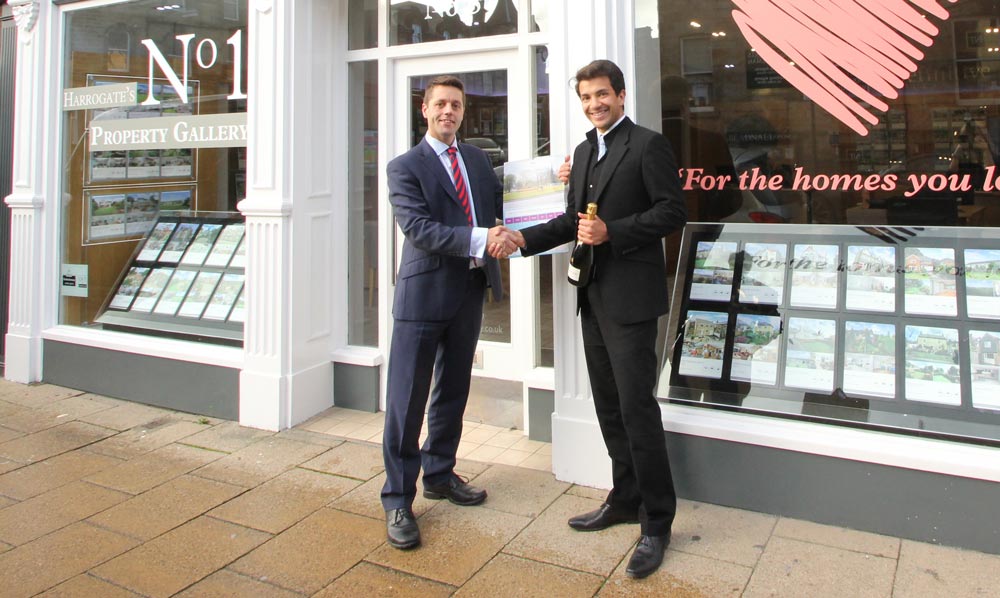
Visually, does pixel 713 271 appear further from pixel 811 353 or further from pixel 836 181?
pixel 836 181

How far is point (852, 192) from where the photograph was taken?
12.5 feet

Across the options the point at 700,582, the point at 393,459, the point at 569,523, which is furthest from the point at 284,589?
A: the point at 700,582

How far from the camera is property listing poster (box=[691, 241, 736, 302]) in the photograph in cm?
413

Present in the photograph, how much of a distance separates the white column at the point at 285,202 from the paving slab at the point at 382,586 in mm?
2074

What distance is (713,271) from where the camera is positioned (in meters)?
4.17

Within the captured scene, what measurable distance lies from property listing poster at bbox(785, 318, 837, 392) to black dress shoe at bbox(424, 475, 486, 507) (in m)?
1.67

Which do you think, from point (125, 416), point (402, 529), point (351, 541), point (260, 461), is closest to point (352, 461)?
point (260, 461)

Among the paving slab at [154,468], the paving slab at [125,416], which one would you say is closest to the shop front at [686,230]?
the paving slab at [125,416]

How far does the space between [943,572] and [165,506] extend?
3601 millimetres

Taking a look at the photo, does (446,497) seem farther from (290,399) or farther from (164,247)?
(164,247)

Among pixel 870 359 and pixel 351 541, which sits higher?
pixel 870 359

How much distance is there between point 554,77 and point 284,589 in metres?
2.77

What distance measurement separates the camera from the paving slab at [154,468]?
4270 millimetres

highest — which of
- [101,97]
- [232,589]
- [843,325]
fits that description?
[101,97]
